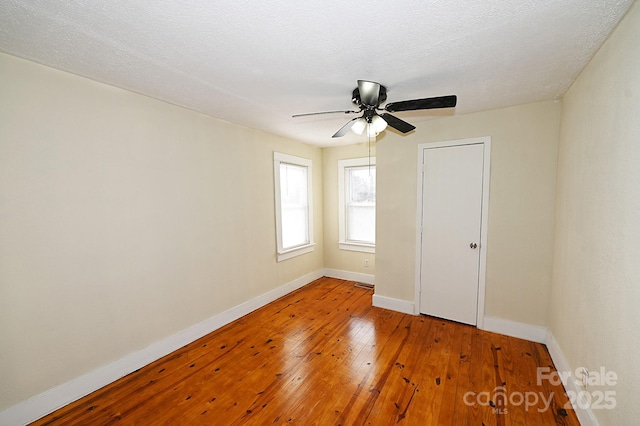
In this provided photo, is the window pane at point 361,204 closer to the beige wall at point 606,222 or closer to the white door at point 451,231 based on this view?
the white door at point 451,231

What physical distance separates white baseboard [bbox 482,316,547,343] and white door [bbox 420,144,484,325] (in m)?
0.16

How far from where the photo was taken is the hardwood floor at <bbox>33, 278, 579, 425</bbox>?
1821 millimetres

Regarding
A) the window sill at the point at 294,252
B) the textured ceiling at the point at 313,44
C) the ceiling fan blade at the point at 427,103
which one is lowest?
the window sill at the point at 294,252

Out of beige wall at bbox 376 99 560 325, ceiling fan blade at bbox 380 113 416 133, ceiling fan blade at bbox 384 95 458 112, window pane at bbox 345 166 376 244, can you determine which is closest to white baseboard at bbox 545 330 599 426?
beige wall at bbox 376 99 560 325

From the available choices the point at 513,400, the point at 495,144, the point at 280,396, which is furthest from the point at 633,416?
the point at 495,144

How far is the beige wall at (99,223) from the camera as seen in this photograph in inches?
68.7

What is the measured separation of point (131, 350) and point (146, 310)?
34 centimetres

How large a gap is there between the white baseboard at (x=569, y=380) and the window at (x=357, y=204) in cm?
251

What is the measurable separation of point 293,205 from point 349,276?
1711 mm

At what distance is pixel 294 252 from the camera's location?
4.30 metres

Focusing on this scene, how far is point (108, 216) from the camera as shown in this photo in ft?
7.11

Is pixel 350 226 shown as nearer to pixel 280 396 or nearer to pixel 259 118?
pixel 259 118

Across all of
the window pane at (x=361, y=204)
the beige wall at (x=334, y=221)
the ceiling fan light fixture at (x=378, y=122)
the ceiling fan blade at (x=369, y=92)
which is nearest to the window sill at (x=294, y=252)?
the beige wall at (x=334, y=221)

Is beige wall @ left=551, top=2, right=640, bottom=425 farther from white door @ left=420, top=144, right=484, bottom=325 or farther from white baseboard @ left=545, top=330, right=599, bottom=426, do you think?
white door @ left=420, top=144, right=484, bottom=325
